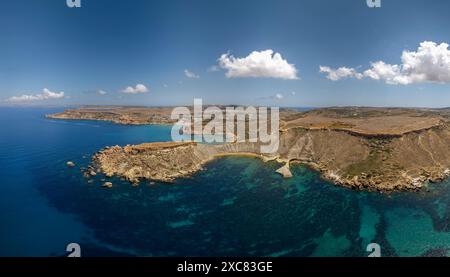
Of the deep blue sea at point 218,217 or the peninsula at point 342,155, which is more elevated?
the peninsula at point 342,155

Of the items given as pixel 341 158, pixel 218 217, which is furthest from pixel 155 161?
pixel 341 158

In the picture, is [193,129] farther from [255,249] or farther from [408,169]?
[255,249]

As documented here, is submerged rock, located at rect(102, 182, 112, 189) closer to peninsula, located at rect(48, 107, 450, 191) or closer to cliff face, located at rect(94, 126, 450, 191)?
cliff face, located at rect(94, 126, 450, 191)

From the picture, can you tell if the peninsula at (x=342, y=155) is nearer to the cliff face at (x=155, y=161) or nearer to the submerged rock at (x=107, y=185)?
the cliff face at (x=155, y=161)

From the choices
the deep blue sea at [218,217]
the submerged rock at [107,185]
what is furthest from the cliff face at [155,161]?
the submerged rock at [107,185]

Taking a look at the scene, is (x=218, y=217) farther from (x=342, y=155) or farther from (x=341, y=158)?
(x=342, y=155)

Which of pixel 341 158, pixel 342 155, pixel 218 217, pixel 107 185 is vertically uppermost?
pixel 342 155
